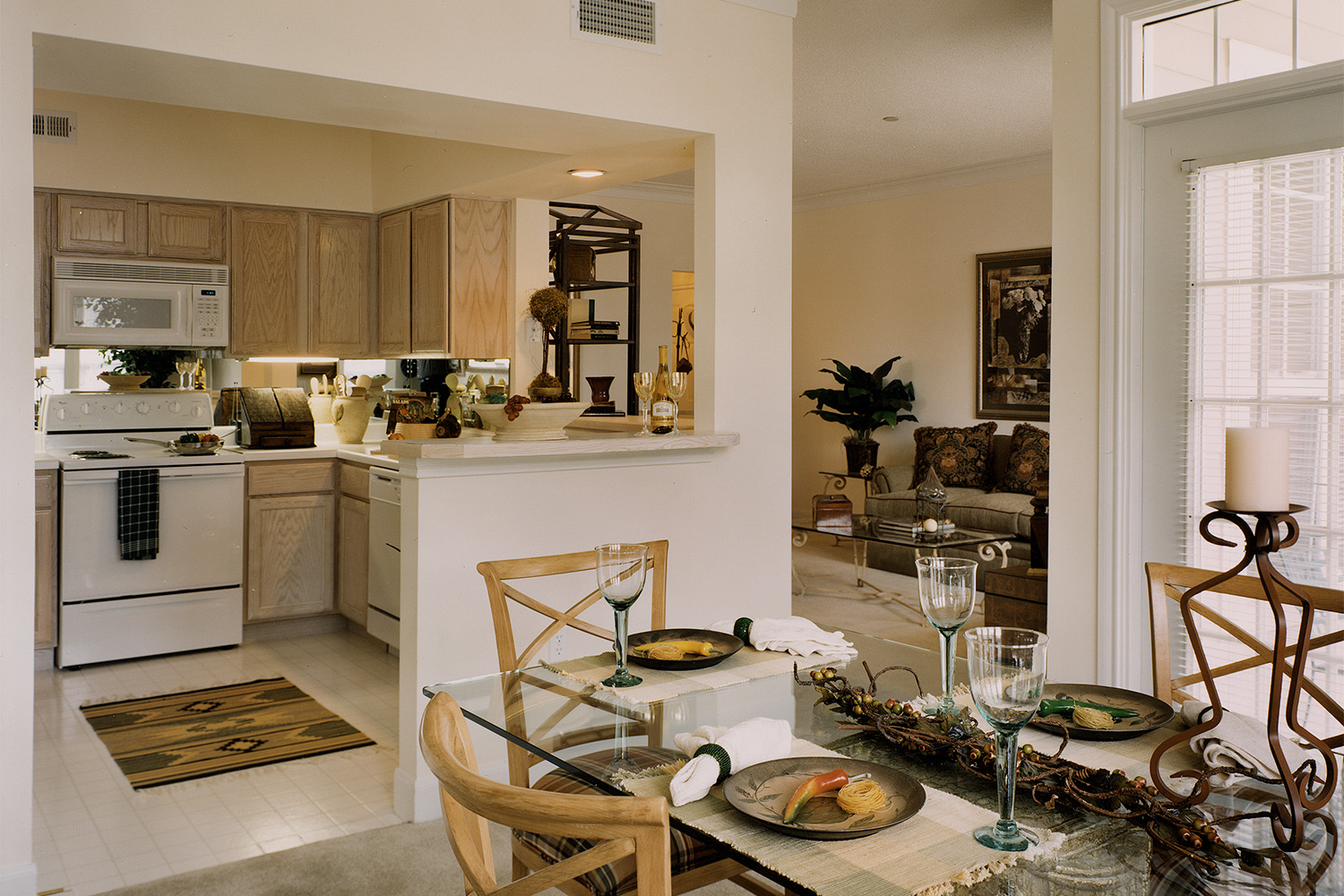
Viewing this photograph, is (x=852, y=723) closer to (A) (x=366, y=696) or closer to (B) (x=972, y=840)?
(B) (x=972, y=840)

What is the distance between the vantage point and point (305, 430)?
17.1 feet

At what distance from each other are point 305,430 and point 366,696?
163 cm

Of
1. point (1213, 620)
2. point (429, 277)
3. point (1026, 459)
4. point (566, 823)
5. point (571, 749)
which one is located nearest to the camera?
point (566, 823)

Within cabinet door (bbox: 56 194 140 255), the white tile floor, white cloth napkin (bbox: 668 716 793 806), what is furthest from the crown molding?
white cloth napkin (bbox: 668 716 793 806)

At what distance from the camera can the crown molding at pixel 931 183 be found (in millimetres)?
6879

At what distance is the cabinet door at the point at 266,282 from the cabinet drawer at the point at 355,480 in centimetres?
86

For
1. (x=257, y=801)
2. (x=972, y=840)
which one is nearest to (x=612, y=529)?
(x=257, y=801)

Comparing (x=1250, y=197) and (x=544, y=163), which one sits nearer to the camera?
(x=1250, y=197)

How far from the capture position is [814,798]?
4.17ft

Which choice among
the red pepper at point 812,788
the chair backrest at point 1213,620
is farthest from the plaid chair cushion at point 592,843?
the chair backrest at point 1213,620

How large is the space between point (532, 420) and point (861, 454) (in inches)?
196

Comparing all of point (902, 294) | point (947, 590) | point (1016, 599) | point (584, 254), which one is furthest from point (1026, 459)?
point (947, 590)

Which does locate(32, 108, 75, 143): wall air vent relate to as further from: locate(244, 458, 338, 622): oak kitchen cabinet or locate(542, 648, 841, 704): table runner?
locate(542, 648, 841, 704): table runner

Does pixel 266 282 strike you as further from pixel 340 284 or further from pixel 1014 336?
pixel 1014 336
